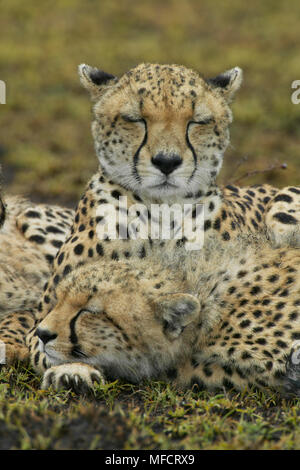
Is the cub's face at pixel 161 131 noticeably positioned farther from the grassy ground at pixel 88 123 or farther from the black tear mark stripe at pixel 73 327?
the grassy ground at pixel 88 123

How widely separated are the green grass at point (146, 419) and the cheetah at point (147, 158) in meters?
0.53

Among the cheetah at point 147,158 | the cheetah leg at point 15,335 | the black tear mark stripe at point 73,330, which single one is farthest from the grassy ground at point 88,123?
the cheetah at point 147,158

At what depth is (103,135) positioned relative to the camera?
407 cm

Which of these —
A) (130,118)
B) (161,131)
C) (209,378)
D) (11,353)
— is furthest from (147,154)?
(11,353)

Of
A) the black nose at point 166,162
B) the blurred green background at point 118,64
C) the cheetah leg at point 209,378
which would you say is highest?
the blurred green background at point 118,64

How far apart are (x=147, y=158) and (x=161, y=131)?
0.14 meters

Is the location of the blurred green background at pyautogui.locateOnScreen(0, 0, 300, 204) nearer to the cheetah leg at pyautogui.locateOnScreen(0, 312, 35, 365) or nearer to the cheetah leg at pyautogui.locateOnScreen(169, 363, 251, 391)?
the cheetah leg at pyautogui.locateOnScreen(0, 312, 35, 365)

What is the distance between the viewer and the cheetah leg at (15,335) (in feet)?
13.3

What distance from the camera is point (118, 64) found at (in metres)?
10.3

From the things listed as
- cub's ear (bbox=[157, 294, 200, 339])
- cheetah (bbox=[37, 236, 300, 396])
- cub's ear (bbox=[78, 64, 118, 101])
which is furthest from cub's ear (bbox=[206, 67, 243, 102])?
cub's ear (bbox=[157, 294, 200, 339])

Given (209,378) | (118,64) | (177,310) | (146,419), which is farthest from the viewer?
(118,64)

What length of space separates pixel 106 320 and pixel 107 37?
28.2 feet

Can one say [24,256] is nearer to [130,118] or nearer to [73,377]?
[130,118]

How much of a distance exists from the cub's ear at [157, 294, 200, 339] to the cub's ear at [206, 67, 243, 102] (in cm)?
145
